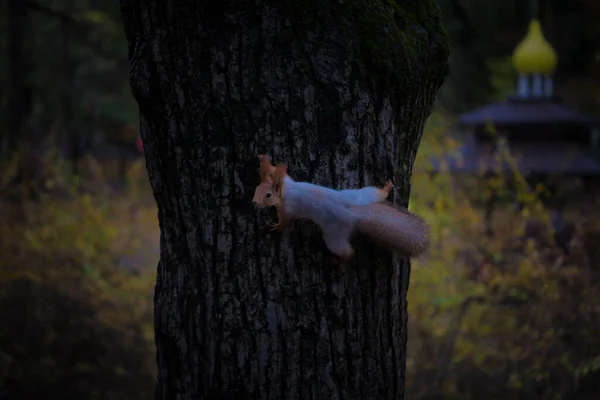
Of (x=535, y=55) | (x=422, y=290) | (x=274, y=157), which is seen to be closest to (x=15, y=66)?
(x=422, y=290)

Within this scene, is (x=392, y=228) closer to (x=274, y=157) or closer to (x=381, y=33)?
(x=274, y=157)

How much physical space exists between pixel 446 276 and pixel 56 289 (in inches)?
109

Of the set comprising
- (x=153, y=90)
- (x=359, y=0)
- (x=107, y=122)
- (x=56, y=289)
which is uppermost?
(x=107, y=122)

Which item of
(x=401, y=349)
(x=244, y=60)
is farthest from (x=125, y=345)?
(x=244, y=60)

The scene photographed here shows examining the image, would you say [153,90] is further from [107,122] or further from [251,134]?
[107,122]

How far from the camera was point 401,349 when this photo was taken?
173cm

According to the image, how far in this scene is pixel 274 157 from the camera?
5.06 ft

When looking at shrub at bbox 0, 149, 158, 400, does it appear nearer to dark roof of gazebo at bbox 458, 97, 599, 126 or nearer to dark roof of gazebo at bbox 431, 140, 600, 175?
dark roof of gazebo at bbox 431, 140, 600, 175

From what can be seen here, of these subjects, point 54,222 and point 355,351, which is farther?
point 54,222

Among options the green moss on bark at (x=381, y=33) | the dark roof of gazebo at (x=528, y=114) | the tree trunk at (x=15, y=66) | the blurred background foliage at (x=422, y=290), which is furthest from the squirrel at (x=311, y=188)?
the dark roof of gazebo at (x=528, y=114)

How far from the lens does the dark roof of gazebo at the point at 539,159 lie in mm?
6520

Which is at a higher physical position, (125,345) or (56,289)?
(56,289)

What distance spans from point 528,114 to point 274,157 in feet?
20.8

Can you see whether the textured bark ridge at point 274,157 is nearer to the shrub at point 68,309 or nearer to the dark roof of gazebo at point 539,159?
the shrub at point 68,309
